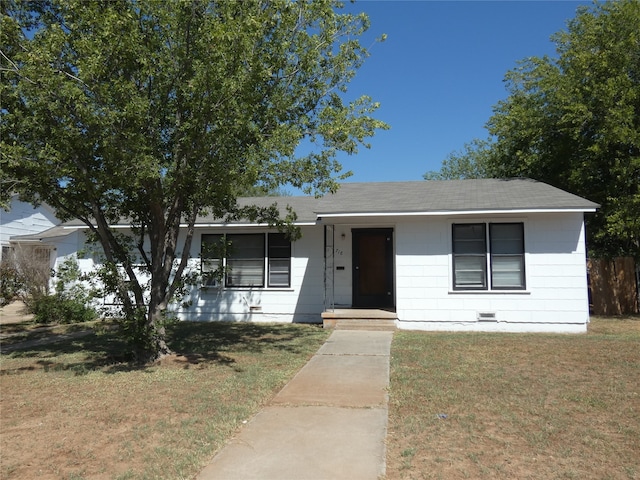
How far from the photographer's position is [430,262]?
38.6ft

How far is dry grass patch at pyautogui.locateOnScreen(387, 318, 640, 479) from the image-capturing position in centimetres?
399

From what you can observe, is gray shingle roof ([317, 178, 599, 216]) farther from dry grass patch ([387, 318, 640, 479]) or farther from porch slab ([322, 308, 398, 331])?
dry grass patch ([387, 318, 640, 479])

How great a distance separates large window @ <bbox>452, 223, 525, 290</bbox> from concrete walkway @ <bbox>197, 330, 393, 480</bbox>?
5.00 m

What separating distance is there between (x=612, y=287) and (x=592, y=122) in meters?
5.16

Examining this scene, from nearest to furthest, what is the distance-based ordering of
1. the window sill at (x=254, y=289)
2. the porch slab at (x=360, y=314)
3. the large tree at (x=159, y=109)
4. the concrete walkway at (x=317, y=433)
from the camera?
the concrete walkway at (x=317, y=433) → the large tree at (x=159, y=109) → the porch slab at (x=360, y=314) → the window sill at (x=254, y=289)

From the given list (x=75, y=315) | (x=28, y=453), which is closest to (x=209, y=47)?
(x=28, y=453)

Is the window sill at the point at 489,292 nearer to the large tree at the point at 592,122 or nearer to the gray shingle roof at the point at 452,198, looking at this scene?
the gray shingle roof at the point at 452,198

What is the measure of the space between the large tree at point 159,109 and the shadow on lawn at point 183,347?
80 cm

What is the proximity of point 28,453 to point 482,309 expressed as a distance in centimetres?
982

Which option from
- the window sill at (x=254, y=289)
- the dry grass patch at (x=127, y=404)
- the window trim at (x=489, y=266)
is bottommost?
the dry grass patch at (x=127, y=404)

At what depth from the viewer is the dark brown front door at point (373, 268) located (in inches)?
523

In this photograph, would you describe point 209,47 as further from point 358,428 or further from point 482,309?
point 482,309

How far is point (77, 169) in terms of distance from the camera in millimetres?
6785

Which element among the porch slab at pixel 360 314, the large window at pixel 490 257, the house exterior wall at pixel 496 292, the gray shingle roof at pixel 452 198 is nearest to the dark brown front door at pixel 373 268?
the house exterior wall at pixel 496 292
